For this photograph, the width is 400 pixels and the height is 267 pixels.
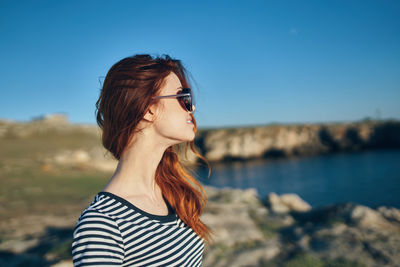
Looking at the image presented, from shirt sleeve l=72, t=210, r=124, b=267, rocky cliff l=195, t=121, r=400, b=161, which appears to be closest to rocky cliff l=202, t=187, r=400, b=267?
shirt sleeve l=72, t=210, r=124, b=267

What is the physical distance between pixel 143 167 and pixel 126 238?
1.82ft

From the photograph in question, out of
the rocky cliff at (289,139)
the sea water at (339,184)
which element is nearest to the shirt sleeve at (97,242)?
the sea water at (339,184)

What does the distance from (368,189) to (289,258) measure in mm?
21338

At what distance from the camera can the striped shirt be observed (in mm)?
1274

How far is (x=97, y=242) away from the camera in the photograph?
4.20 feet

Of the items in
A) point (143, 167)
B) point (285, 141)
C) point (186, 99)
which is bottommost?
point (285, 141)

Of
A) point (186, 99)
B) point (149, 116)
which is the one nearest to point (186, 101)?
point (186, 99)

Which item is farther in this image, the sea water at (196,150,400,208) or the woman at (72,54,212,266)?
the sea water at (196,150,400,208)

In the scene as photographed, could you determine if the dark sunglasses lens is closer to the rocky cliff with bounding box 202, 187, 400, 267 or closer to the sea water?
the rocky cliff with bounding box 202, 187, 400, 267

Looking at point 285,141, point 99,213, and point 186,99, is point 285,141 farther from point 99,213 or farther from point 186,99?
point 99,213

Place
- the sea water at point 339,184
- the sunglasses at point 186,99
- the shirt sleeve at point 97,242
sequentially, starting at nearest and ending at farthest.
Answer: the shirt sleeve at point 97,242 → the sunglasses at point 186,99 → the sea water at point 339,184

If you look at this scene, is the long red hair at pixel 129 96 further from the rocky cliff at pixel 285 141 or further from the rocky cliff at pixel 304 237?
the rocky cliff at pixel 285 141

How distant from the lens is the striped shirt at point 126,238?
127cm

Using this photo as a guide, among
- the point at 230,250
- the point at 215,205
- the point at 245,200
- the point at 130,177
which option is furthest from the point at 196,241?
the point at 245,200
